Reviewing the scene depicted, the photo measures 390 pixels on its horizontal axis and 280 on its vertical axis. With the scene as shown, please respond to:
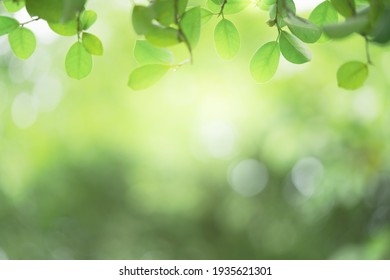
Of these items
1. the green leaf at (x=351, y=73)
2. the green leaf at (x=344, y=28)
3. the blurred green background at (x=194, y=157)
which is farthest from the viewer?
the blurred green background at (x=194, y=157)

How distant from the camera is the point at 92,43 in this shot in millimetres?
441

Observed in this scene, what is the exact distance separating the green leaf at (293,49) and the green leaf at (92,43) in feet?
0.48

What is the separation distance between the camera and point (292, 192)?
5039 millimetres

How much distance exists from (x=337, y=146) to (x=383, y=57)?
0.53 m

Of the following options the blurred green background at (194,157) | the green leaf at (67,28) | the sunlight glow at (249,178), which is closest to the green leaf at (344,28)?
the green leaf at (67,28)

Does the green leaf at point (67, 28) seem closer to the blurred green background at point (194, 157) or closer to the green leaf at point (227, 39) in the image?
the green leaf at point (227, 39)

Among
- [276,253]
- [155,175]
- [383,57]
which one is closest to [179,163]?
[155,175]

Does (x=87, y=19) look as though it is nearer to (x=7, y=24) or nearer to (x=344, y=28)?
(x=7, y=24)

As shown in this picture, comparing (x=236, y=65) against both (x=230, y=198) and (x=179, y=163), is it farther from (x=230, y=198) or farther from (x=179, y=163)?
(x=230, y=198)

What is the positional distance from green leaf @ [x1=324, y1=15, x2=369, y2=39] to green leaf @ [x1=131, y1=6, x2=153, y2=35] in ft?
0.36

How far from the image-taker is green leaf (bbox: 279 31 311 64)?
442mm

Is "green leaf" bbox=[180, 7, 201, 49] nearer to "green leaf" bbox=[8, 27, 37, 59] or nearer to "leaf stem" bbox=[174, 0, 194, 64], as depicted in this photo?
"leaf stem" bbox=[174, 0, 194, 64]

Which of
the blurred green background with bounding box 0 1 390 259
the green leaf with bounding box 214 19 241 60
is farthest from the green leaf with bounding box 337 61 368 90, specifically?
the blurred green background with bounding box 0 1 390 259

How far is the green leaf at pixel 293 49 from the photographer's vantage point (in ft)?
1.45
